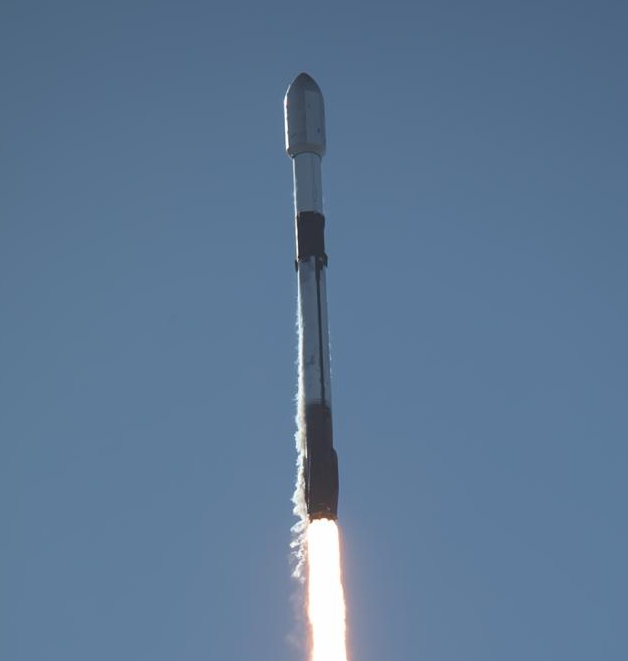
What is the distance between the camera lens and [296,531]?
48.6 metres

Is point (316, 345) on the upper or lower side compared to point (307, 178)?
lower

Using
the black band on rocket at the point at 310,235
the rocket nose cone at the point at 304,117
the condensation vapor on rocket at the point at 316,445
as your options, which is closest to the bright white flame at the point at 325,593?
the condensation vapor on rocket at the point at 316,445

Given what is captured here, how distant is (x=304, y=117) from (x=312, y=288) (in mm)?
5036

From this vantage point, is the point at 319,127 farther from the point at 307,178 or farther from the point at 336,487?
the point at 336,487

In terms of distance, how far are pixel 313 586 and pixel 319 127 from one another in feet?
39.1

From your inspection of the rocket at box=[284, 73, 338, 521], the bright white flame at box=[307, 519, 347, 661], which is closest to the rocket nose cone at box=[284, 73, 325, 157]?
the rocket at box=[284, 73, 338, 521]

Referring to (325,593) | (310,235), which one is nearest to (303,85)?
(310,235)

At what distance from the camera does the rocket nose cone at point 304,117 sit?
168ft

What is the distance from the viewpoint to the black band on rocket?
163 feet

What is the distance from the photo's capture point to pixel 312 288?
1937 inches

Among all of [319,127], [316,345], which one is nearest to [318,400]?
[316,345]

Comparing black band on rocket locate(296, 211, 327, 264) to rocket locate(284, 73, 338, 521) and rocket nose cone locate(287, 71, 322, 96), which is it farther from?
rocket nose cone locate(287, 71, 322, 96)

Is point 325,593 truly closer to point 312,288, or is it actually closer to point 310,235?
point 312,288

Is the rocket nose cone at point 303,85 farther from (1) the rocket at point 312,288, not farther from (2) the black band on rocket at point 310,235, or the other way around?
(2) the black band on rocket at point 310,235
